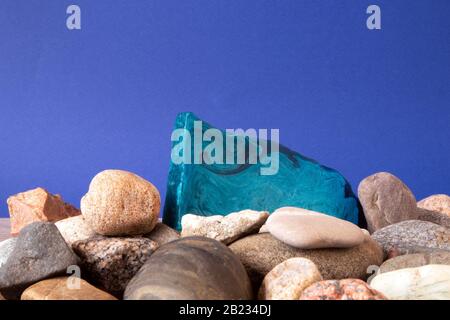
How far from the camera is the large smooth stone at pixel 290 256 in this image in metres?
2.40

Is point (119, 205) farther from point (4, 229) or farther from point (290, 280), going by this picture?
point (4, 229)

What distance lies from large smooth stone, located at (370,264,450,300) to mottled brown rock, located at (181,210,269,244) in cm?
75

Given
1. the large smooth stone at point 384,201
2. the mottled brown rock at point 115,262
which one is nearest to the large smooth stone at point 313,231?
the mottled brown rock at point 115,262

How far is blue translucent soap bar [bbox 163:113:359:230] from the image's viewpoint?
11.7 feet

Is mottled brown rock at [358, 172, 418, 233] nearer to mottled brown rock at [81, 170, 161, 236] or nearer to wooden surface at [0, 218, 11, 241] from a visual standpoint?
mottled brown rock at [81, 170, 161, 236]

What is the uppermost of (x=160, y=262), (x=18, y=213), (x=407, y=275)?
(x=160, y=262)

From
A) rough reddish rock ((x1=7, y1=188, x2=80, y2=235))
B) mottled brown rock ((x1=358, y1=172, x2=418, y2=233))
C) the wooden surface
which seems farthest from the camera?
the wooden surface

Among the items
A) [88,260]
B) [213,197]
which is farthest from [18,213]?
[88,260]

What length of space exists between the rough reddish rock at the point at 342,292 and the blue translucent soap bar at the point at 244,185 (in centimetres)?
175

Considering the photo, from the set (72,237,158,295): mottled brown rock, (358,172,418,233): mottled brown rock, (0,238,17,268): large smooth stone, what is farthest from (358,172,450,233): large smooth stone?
(0,238,17,268): large smooth stone

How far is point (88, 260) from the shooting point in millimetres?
2385

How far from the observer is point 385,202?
371 cm
